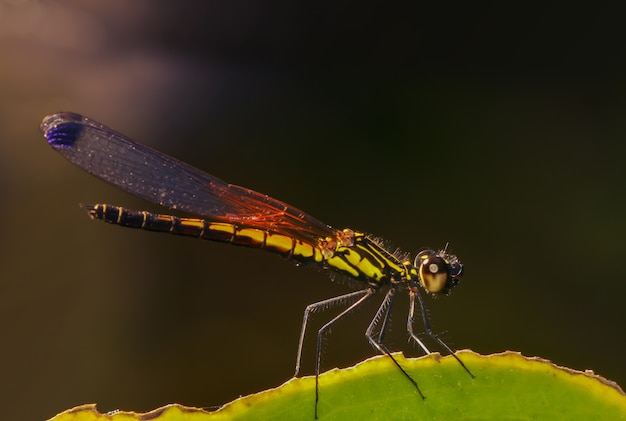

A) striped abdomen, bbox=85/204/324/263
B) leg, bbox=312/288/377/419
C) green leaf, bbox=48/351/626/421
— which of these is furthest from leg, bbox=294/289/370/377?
green leaf, bbox=48/351/626/421

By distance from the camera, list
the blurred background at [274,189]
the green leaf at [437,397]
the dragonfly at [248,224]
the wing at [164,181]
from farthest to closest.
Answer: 1. the blurred background at [274,189]
2. the wing at [164,181]
3. the dragonfly at [248,224]
4. the green leaf at [437,397]

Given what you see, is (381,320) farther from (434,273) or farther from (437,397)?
(437,397)

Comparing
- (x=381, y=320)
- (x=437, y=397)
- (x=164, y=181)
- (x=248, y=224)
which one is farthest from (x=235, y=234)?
(x=437, y=397)

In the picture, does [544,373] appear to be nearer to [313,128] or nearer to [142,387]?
[142,387]

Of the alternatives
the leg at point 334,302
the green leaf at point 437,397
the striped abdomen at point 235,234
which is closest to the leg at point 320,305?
the leg at point 334,302

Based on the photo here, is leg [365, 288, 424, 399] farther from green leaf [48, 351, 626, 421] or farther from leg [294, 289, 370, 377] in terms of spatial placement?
green leaf [48, 351, 626, 421]

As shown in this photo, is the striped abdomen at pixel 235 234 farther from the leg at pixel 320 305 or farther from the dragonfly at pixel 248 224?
the leg at pixel 320 305

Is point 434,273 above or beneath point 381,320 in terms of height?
above

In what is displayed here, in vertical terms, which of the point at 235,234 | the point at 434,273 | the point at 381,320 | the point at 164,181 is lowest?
the point at 381,320
